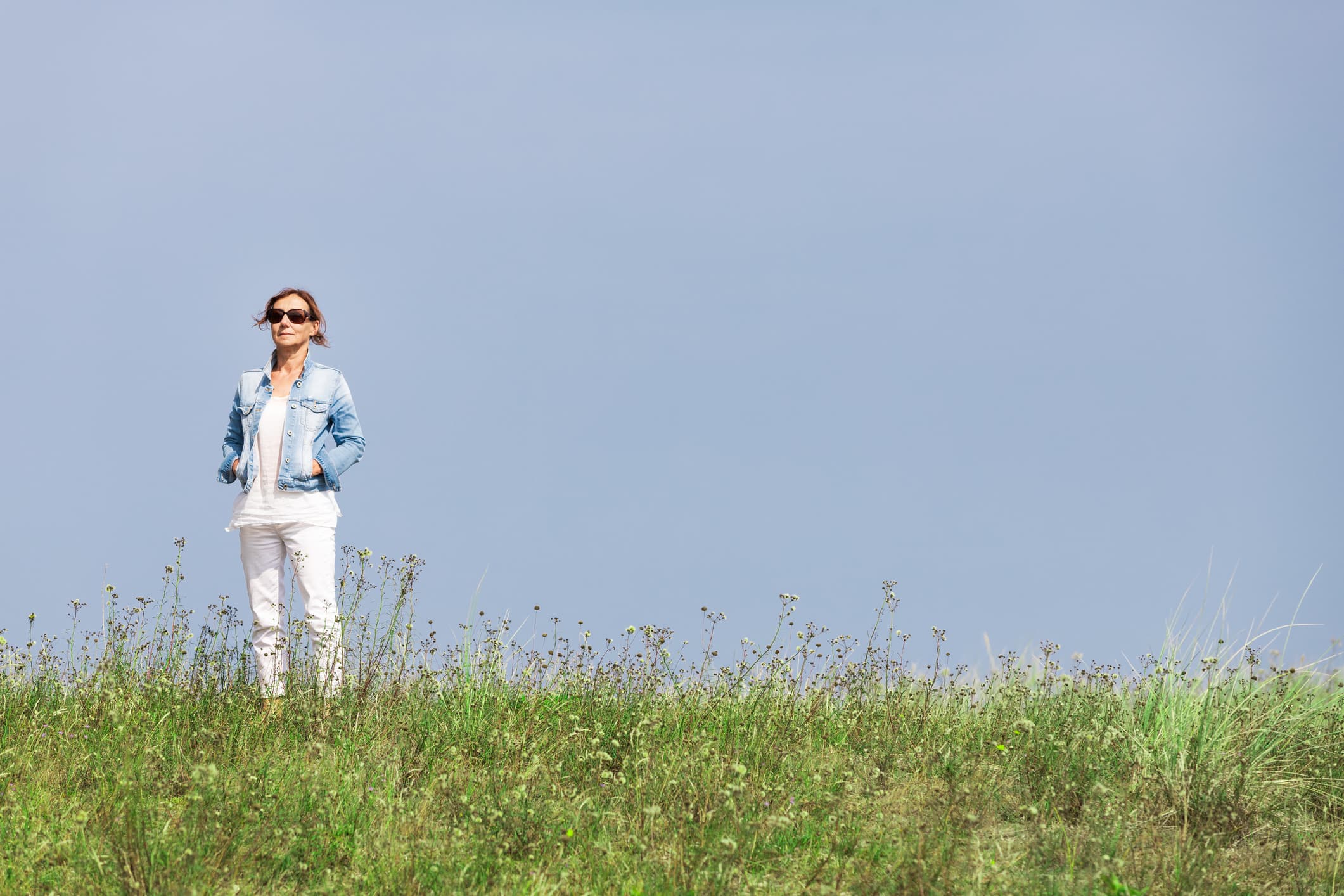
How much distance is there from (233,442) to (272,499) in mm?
946

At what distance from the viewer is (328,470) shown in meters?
8.05

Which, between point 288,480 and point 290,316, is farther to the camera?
point 290,316

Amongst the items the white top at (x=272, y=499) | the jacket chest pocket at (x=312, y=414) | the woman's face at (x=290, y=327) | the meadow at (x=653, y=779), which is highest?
the woman's face at (x=290, y=327)

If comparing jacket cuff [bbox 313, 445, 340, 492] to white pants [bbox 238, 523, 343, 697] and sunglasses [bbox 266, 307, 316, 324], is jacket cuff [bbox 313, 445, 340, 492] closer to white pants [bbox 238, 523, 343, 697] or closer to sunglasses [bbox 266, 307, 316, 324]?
white pants [bbox 238, 523, 343, 697]

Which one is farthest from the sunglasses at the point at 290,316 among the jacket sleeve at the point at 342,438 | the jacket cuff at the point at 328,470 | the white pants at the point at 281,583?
the white pants at the point at 281,583

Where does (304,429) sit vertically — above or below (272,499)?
above

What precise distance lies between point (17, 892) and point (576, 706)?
3.42m

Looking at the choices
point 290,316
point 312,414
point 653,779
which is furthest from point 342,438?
point 653,779

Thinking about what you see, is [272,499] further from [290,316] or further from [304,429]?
[290,316]

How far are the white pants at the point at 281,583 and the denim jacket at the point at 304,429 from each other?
0.34 meters

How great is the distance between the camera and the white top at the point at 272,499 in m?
7.96

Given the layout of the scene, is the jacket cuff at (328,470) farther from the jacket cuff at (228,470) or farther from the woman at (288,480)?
the jacket cuff at (228,470)

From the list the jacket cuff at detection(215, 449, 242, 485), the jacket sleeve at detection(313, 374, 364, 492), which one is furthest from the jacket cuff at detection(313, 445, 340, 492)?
the jacket cuff at detection(215, 449, 242, 485)

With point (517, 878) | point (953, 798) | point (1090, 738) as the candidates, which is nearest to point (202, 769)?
point (517, 878)
